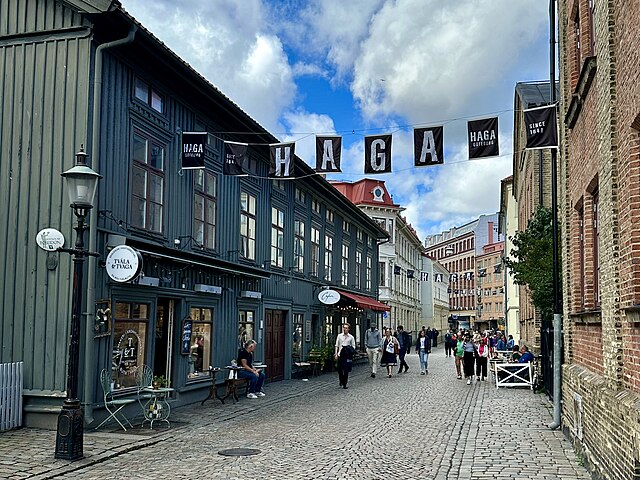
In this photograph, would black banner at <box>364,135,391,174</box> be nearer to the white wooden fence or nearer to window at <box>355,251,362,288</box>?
the white wooden fence

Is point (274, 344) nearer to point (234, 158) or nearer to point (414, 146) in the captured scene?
point (234, 158)

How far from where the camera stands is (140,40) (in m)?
13.6

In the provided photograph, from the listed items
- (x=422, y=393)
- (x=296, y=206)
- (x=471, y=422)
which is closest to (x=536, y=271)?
(x=422, y=393)

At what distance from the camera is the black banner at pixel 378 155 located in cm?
1505

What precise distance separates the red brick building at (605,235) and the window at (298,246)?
14171mm

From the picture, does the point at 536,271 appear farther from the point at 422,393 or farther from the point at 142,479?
the point at 142,479

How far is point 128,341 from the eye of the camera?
14.0 metres

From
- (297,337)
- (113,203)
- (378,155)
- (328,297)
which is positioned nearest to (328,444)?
(113,203)

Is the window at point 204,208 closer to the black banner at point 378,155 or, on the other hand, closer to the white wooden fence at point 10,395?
the black banner at point 378,155

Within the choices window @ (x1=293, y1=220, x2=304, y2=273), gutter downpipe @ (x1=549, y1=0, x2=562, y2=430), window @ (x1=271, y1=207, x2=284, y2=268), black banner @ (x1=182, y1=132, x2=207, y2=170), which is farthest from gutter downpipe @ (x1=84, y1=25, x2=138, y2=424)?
window @ (x1=293, y1=220, x2=304, y2=273)

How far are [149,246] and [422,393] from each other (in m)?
9.81

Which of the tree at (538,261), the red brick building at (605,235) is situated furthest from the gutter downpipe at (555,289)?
the tree at (538,261)

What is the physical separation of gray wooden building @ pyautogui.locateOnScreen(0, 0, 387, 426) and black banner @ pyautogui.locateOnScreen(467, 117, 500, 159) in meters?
5.64

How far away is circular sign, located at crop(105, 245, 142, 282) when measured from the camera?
1227cm
